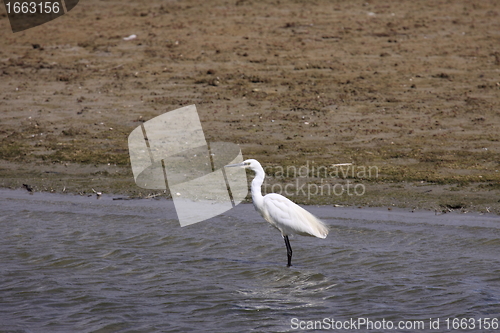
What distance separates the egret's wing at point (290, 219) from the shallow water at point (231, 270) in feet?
1.16

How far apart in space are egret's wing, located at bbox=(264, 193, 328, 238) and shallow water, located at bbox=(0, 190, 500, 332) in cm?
35

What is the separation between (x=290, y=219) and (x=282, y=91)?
4.94m

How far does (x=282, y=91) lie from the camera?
10.3 meters

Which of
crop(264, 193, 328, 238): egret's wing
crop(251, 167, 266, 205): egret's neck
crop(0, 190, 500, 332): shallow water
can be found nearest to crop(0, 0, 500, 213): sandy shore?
crop(0, 190, 500, 332): shallow water

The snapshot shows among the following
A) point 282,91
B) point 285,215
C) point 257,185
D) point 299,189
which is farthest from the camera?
point 282,91

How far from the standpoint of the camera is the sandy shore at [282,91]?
25.1 feet

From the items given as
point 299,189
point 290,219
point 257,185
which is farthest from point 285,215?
point 299,189

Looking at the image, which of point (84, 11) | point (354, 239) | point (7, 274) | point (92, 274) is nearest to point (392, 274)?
point (354, 239)

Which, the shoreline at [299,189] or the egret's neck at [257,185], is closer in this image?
the egret's neck at [257,185]

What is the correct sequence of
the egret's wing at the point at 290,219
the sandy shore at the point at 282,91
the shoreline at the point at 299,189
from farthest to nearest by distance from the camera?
the sandy shore at the point at 282,91, the shoreline at the point at 299,189, the egret's wing at the point at 290,219

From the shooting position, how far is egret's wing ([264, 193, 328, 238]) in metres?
5.67

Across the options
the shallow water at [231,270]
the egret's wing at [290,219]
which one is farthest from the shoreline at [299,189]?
the egret's wing at [290,219]

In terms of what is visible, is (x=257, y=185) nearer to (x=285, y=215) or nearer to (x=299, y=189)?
(x=285, y=215)

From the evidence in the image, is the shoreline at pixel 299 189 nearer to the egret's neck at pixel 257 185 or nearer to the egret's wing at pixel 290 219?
the egret's wing at pixel 290 219
